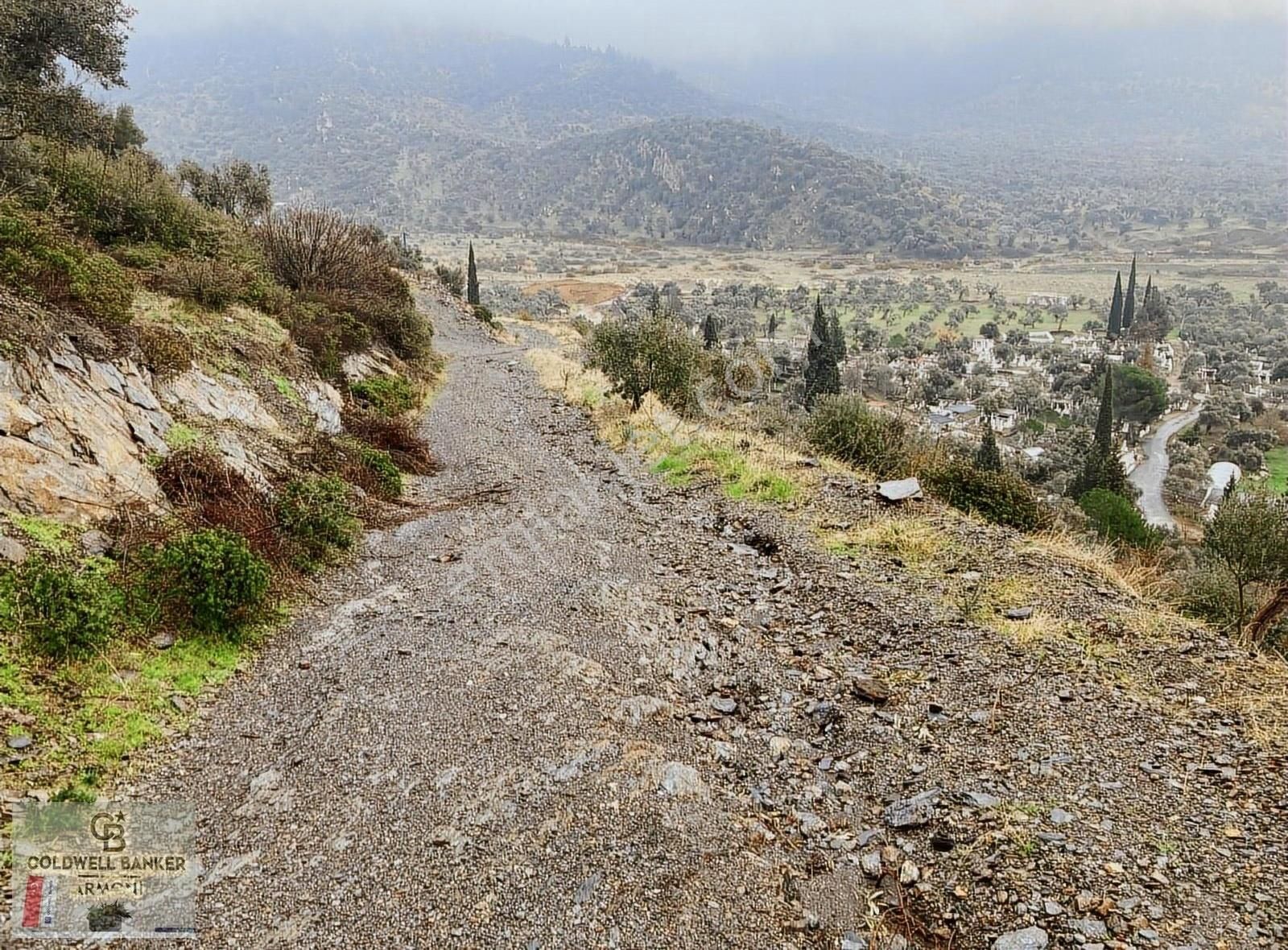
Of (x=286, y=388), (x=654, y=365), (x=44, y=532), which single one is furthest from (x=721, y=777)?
(x=654, y=365)

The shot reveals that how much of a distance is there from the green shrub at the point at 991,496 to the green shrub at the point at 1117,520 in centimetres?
1042

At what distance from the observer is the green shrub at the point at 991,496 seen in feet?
39.0

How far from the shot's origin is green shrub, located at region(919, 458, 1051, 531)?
11.9 metres

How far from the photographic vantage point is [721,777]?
594 cm

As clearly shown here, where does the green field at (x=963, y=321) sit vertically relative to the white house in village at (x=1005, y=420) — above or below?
above

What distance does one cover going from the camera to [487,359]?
30281mm

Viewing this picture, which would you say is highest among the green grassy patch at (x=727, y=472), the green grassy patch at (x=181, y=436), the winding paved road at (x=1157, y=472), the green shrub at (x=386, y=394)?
the green grassy patch at (x=181, y=436)

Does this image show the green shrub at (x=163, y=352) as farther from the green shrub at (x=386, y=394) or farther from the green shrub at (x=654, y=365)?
the green shrub at (x=654, y=365)

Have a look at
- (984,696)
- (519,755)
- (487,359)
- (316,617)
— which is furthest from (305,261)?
(984,696)


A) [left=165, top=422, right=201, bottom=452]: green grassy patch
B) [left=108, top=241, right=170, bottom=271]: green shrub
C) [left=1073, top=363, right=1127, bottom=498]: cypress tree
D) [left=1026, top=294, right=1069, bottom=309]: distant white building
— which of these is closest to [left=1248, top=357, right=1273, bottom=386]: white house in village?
[left=1026, top=294, right=1069, bottom=309]: distant white building

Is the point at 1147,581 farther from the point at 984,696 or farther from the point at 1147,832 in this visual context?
the point at 1147,832

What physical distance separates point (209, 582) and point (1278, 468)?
4752 centimetres

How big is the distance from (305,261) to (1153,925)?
22700 mm

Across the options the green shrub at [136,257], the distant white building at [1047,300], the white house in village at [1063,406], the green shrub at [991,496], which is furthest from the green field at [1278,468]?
the distant white building at [1047,300]
